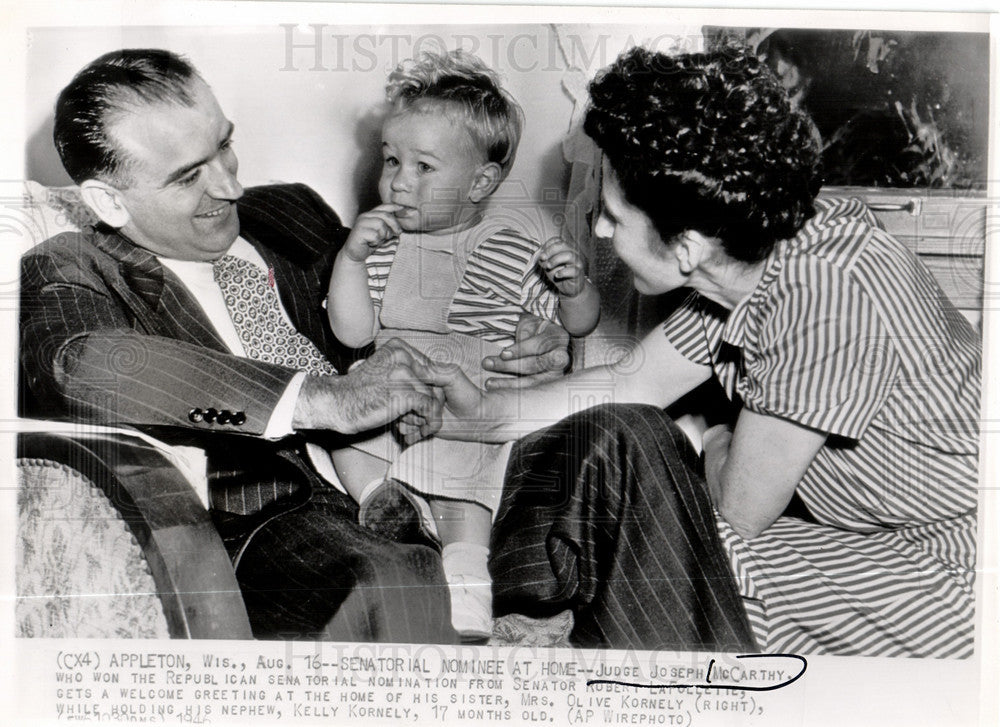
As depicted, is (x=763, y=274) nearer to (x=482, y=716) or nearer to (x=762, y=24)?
(x=762, y=24)

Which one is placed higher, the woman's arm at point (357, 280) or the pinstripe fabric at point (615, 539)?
the woman's arm at point (357, 280)

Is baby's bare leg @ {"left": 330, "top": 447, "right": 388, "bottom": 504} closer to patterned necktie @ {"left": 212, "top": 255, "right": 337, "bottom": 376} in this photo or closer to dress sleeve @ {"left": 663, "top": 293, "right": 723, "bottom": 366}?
patterned necktie @ {"left": 212, "top": 255, "right": 337, "bottom": 376}

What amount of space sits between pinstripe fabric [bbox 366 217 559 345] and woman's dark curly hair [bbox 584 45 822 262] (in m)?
0.16

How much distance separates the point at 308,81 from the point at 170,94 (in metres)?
0.18

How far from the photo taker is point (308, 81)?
1199 mm

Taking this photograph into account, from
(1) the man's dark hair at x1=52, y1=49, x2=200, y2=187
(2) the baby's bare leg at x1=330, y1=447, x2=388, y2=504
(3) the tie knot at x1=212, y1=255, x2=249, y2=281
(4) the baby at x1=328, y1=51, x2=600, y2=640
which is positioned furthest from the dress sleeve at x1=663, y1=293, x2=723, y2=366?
(1) the man's dark hair at x1=52, y1=49, x2=200, y2=187

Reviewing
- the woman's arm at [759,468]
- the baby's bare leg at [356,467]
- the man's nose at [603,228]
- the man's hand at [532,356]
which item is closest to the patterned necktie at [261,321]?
the baby's bare leg at [356,467]

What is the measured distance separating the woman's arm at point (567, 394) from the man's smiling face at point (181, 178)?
0.39 meters

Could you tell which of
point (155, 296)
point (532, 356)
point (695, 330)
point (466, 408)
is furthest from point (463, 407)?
point (155, 296)

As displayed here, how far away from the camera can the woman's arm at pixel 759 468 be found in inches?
42.9

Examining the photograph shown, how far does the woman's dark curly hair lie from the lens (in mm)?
1055

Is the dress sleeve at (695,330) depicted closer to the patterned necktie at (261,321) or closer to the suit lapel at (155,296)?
the patterned necktie at (261,321)

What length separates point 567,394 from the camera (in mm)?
1174

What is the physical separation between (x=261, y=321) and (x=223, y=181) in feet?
0.65
